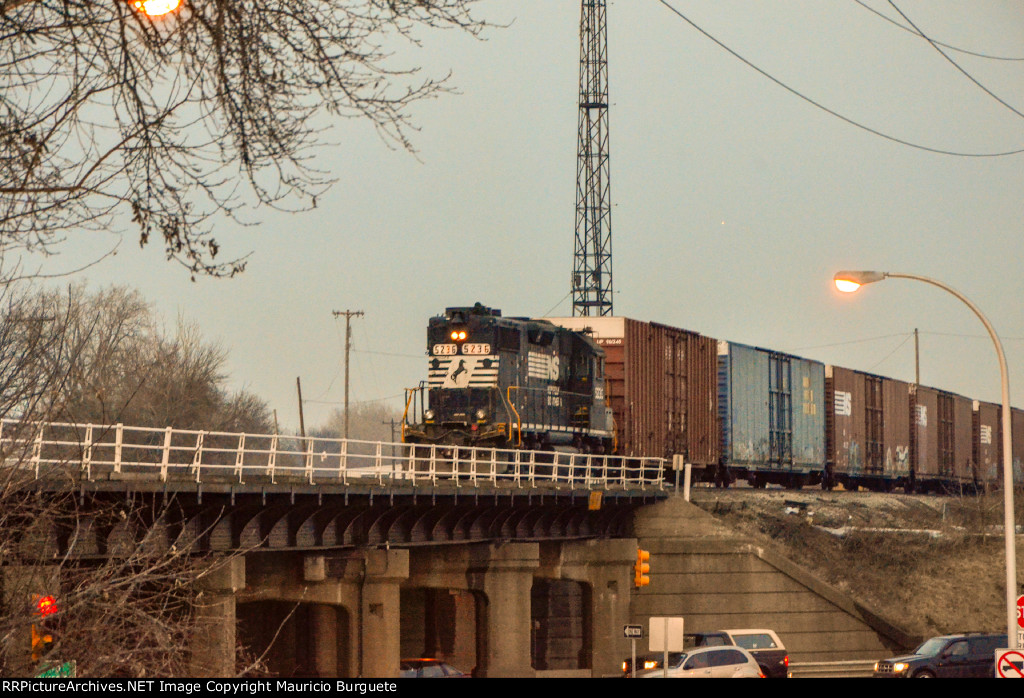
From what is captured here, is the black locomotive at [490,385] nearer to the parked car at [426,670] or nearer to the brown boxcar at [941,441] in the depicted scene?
the parked car at [426,670]

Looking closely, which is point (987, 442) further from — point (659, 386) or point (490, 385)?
point (490, 385)

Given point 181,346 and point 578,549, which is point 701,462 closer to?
point 578,549

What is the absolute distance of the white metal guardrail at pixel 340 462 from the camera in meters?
14.3

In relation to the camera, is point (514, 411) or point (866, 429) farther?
point (866, 429)

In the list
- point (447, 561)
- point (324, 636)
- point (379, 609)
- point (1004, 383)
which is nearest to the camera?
point (1004, 383)

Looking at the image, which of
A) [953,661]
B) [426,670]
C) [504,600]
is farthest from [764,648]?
[426,670]

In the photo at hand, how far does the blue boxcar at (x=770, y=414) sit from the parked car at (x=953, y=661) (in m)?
15.5

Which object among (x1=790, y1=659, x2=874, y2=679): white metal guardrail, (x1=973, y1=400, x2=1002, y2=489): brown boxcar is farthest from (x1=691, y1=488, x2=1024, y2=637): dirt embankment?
(x1=973, y1=400, x2=1002, y2=489): brown boxcar

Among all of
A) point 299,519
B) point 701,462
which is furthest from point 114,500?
point 701,462

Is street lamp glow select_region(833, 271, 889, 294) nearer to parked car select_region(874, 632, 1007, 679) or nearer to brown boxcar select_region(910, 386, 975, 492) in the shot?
parked car select_region(874, 632, 1007, 679)

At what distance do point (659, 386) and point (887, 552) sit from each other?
9470 millimetres

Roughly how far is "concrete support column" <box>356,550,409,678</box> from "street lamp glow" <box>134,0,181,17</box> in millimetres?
17862

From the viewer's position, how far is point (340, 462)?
2505cm

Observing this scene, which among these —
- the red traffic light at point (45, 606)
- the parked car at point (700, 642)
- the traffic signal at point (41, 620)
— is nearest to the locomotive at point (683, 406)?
the parked car at point (700, 642)
